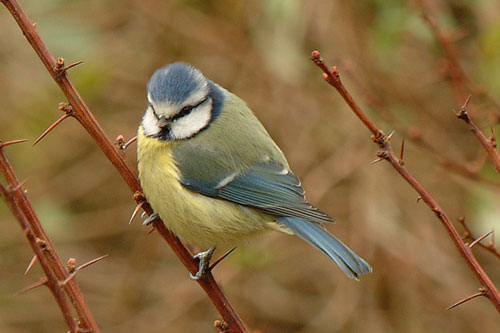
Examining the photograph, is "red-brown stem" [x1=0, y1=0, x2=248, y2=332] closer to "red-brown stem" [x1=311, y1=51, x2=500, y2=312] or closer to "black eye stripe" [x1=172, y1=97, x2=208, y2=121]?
"black eye stripe" [x1=172, y1=97, x2=208, y2=121]

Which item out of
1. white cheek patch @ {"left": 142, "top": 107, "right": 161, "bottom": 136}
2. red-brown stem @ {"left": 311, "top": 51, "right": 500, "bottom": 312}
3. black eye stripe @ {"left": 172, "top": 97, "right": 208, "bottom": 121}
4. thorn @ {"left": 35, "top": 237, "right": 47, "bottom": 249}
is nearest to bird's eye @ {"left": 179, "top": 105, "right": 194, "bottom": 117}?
black eye stripe @ {"left": 172, "top": 97, "right": 208, "bottom": 121}

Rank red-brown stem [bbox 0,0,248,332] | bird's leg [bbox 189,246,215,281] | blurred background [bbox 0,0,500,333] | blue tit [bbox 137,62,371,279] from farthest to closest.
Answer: blurred background [bbox 0,0,500,333]
blue tit [bbox 137,62,371,279]
bird's leg [bbox 189,246,215,281]
red-brown stem [bbox 0,0,248,332]

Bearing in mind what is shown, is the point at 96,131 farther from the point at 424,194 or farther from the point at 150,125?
the point at 424,194

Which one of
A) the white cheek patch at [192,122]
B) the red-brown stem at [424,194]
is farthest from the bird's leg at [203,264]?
the red-brown stem at [424,194]

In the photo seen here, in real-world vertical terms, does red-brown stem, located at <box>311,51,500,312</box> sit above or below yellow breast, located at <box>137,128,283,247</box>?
below

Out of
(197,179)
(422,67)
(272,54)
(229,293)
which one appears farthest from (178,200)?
(422,67)

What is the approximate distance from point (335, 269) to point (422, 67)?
1792 mm

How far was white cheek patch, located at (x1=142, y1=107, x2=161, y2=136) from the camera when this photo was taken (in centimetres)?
296

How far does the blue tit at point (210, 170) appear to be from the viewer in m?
2.85

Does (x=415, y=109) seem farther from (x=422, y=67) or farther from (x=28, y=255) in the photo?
(x=28, y=255)

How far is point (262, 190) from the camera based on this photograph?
2.98 metres

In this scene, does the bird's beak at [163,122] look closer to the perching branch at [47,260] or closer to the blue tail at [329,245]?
the blue tail at [329,245]

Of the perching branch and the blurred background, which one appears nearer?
the perching branch

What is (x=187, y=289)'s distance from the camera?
4969mm
